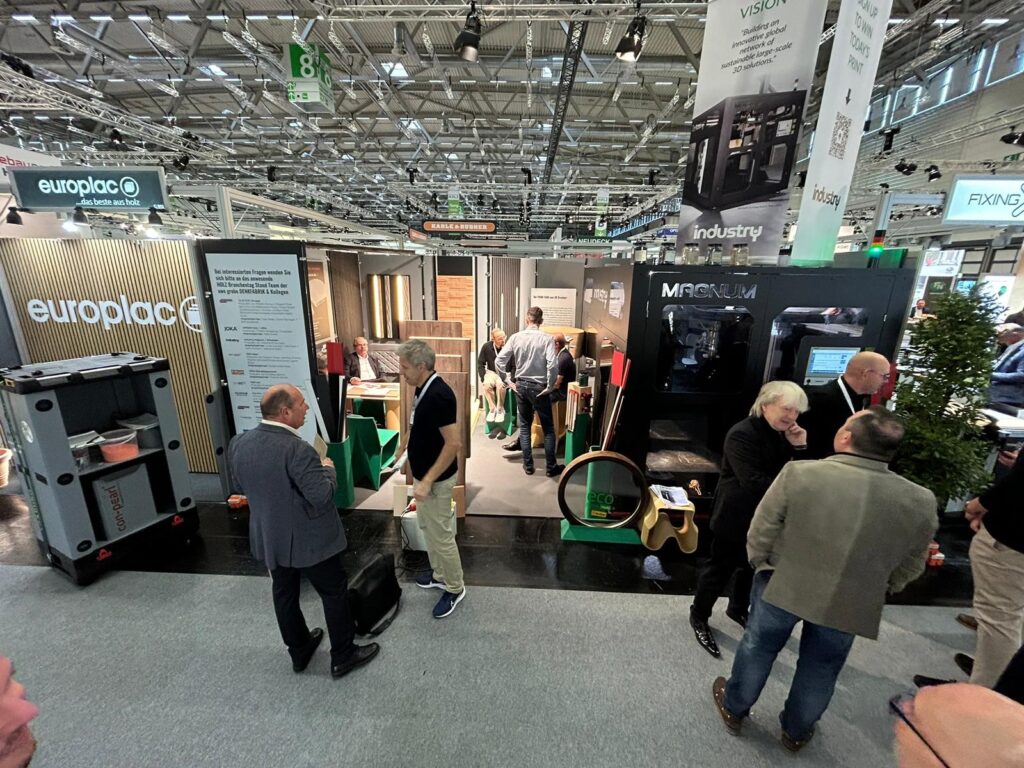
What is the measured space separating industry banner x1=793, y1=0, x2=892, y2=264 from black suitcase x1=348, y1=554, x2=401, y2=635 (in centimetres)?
365

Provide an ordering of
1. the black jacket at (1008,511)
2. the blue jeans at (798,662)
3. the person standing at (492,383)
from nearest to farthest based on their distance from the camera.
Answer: the blue jeans at (798,662) < the black jacket at (1008,511) < the person standing at (492,383)

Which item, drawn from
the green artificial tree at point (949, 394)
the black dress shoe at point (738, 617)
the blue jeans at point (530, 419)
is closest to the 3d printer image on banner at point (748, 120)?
the green artificial tree at point (949, 394)

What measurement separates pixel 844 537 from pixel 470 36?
5.00 m

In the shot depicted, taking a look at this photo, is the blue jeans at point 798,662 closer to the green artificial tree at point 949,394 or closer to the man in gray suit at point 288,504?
the green artificial tree at point 949,394

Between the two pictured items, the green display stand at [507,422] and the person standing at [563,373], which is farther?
the green display stand at [507,422]

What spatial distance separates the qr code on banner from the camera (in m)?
2.73

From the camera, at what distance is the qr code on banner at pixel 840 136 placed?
273 cm

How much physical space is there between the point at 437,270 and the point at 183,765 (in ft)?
19.7

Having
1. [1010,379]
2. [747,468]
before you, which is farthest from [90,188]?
[1010,379]

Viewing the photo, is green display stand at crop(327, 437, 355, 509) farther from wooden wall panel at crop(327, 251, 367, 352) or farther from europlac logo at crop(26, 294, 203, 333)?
europlac logo at crop(26, 294, 203, 333)

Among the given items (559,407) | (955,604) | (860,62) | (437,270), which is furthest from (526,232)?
(955,604)

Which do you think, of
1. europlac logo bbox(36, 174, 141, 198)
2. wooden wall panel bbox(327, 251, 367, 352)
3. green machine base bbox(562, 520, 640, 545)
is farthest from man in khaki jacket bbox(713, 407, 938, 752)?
europlac logo bbox(36, 174, 141, 198)

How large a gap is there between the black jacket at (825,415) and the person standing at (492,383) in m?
3.39

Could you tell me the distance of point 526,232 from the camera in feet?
70.4
